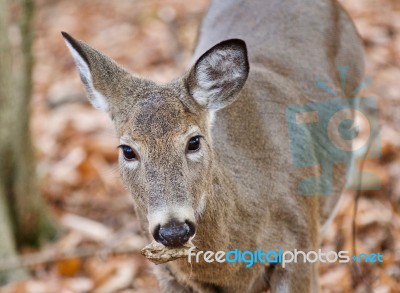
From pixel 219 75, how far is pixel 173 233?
1.06 metres

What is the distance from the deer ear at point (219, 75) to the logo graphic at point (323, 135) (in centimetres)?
72

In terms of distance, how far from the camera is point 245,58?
414 centimetres

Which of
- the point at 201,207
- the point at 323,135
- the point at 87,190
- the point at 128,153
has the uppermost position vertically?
the point at 128,153

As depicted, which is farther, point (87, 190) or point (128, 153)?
point (87, 190)

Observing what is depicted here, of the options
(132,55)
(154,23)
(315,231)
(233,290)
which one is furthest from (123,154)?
(154,23)

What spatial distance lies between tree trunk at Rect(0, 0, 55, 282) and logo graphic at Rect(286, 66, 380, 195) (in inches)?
105

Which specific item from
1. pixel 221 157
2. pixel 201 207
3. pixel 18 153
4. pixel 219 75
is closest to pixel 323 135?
pixel 221 157

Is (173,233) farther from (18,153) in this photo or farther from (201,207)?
(18,153)

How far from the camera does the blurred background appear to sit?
6.23 metres

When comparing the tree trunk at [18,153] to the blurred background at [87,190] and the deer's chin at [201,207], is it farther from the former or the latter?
the deer's chin at [201,207]

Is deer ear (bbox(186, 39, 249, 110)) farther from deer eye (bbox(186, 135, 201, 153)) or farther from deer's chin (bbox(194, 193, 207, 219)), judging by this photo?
deer's chin (bbox(194, 193, 207, 219))

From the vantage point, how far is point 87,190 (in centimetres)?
784

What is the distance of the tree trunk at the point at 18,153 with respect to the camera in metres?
6.75

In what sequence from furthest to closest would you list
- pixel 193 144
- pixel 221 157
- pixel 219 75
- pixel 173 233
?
pixel 221 157
pixel 219 75
pixel 193 144
pixel 173 233
